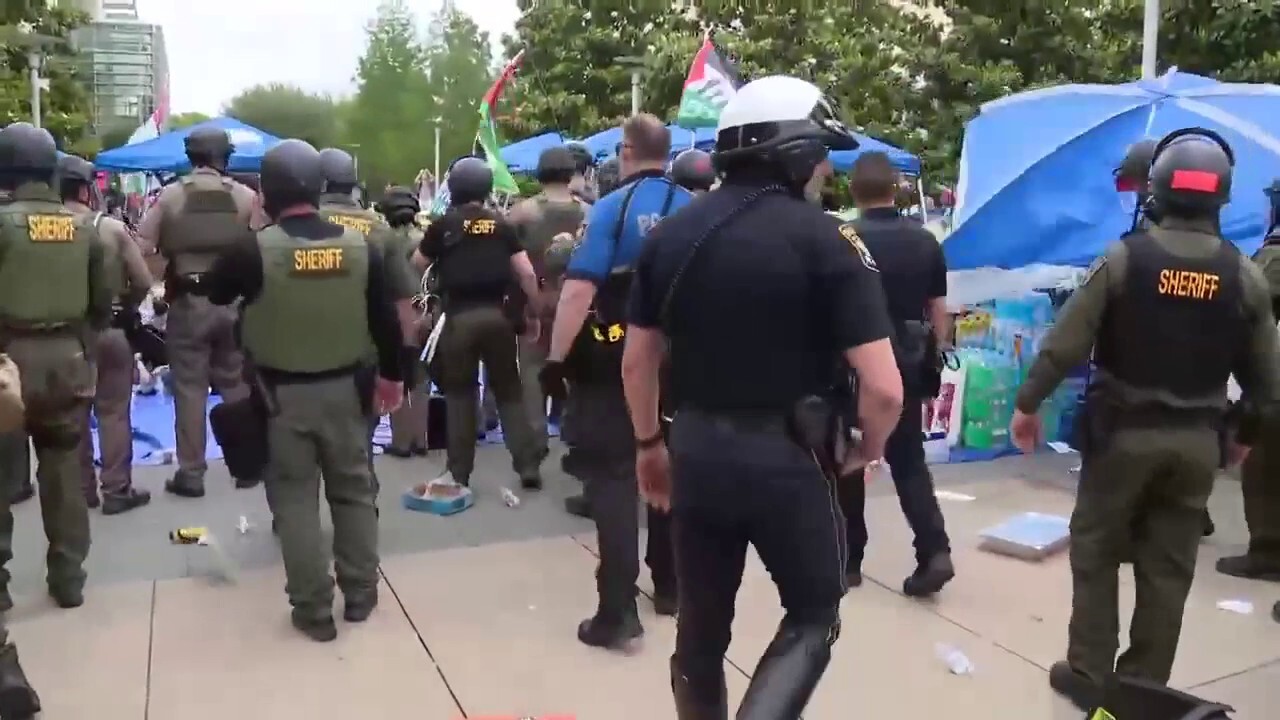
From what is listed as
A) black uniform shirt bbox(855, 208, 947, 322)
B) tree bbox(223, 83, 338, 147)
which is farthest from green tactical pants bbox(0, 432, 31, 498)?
tree bbox(223, 83, 338, 147)

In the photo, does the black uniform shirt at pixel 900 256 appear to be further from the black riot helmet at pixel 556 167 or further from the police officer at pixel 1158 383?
the black riot helmet at pixel 556 167

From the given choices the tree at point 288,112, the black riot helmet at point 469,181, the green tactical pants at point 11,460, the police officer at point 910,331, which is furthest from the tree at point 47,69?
the tree at point 288,112

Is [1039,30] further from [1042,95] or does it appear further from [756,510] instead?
[756,510]

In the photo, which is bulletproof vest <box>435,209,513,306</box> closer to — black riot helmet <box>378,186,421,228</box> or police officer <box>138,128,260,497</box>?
police officer <box>138,128,260,497</box>

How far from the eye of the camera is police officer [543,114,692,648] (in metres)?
4.51

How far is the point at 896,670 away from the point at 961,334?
4.47 meters

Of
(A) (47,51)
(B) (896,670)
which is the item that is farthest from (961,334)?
(A) (47,51)

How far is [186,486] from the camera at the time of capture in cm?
699

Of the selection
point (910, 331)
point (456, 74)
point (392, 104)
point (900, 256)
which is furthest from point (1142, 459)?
point (392, 104)

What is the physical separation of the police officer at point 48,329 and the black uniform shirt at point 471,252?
76.4 inches

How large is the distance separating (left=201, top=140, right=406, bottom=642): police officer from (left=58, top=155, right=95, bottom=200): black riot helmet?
2.03 meters

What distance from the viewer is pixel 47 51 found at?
2083 cm

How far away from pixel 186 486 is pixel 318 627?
265 centimetres

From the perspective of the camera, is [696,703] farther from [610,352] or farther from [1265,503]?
[1265,503]
